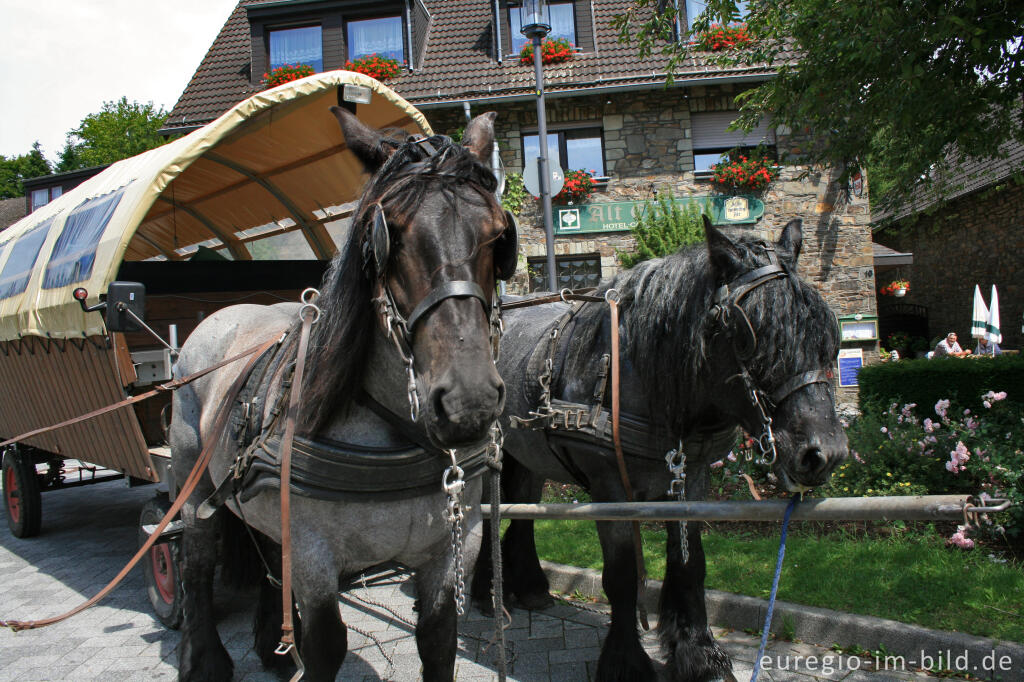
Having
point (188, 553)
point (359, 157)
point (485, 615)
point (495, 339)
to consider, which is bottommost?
point (485, 615)

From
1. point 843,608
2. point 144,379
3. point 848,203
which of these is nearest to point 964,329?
point 848,203

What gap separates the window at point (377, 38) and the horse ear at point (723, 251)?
13.5 meters

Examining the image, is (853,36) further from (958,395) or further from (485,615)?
(485,615)

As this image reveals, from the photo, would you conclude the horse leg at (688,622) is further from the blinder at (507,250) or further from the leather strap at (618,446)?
the blinder at (507,250)

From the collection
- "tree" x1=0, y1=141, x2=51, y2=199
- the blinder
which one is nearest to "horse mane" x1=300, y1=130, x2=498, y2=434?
the blinder

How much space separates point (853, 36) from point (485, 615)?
435 cm

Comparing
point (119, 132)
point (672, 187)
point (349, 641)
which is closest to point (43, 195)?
point (119, 132)

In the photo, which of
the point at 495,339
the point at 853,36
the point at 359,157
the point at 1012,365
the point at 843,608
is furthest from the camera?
the point at 1012,365

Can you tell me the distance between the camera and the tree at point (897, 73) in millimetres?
4246

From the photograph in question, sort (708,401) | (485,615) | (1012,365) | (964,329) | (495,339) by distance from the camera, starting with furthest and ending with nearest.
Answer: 1. (964,329)
2. (1012,365)
3. (485,615)
4. (708,401)
5. (495,339)

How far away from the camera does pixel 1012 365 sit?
5.28 meters

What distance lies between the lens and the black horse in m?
2.17

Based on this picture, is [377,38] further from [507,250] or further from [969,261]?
[969,261]

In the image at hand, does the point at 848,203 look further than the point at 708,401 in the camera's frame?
Yes
